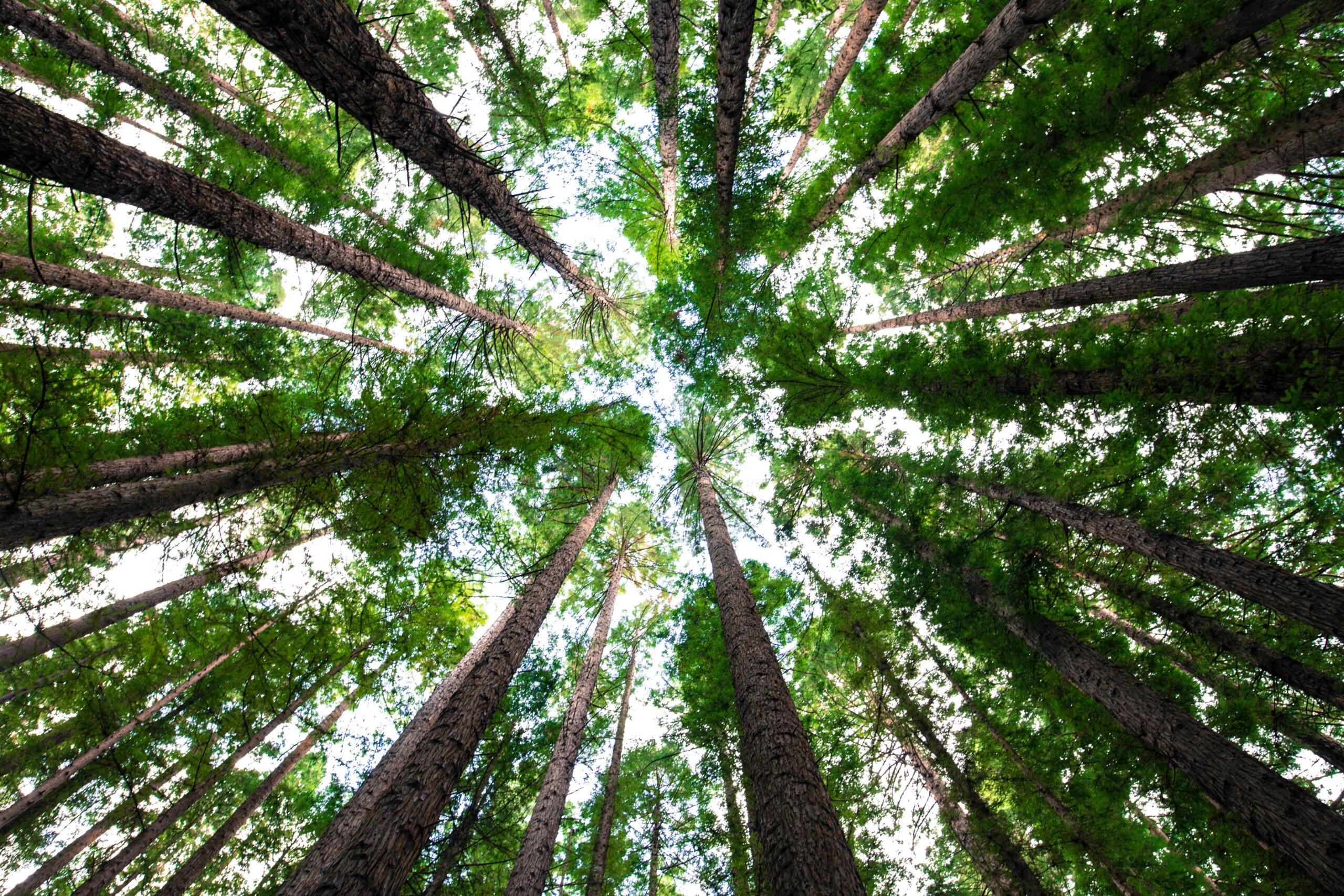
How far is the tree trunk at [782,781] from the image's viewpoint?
9.35ft

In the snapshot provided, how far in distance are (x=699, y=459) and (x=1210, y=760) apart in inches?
360

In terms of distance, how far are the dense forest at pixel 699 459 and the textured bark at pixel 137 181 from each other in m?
0.04

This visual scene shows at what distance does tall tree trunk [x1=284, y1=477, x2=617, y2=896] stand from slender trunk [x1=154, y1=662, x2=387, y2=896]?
9.60ft

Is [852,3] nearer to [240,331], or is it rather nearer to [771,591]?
[771,591]

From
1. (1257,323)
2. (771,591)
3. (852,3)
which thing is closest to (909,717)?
(771,591)

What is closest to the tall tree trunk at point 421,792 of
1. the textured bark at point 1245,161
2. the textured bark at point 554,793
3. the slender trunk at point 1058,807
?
the textured bark at point 554,793

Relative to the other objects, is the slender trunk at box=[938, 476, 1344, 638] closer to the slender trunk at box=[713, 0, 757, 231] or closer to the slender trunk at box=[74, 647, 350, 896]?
the slender trunk at box=[713, 0, 757, 231]

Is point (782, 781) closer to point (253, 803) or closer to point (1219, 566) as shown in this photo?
point (1219, 566)

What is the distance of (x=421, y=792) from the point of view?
12.7ft

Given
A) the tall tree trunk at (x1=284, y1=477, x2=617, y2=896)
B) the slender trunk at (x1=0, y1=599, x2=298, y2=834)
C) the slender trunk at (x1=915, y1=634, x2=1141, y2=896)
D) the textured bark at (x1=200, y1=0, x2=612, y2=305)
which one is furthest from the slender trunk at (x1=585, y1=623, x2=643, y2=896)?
the textured bark at (x1=200, y1=0, x2=612, y2=305)

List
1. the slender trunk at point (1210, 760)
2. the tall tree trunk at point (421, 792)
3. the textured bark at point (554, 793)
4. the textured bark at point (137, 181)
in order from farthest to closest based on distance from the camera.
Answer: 1. the textured bark at point (554, 793)
2. the slender trunk at point (1210, 760)
3. the tall tree trunk at point (421, 792)
4. the textured bark at point (137, 181)

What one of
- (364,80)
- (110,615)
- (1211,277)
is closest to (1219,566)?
(1211,277)

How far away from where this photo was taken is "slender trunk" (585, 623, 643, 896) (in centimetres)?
742

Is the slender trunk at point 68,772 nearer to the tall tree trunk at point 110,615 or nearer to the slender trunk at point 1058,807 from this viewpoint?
the tall tree trunk at point 110,615
